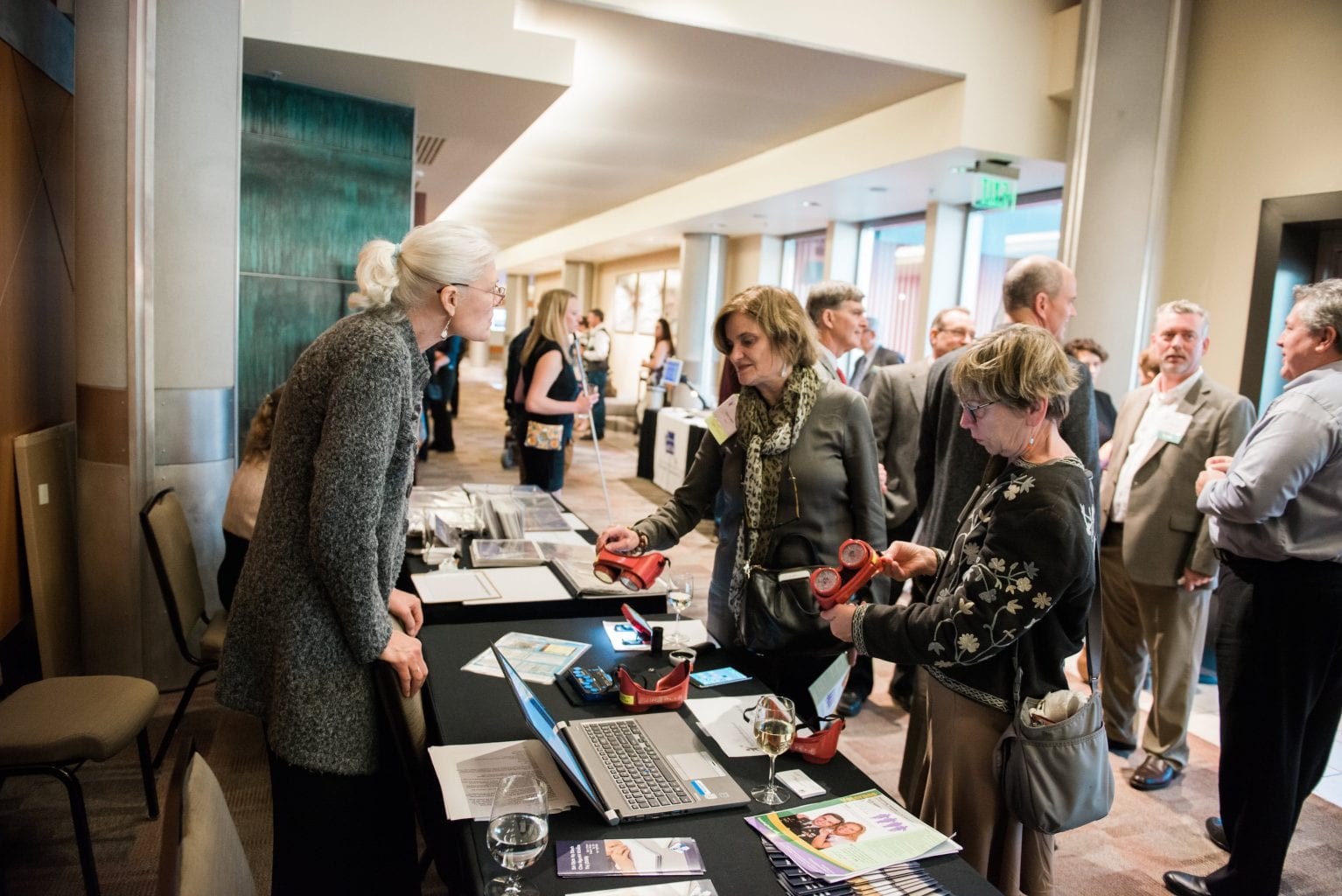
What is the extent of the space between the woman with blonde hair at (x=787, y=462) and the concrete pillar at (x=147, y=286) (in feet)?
7.01

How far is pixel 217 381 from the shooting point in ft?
11.5

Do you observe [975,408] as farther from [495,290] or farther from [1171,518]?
[1171,518]

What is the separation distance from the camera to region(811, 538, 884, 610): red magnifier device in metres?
1.74

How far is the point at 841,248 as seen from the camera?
9.73m

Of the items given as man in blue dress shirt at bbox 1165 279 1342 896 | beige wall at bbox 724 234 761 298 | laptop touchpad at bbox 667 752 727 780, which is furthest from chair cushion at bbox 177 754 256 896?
beige wall at bbox 724 234 761 298

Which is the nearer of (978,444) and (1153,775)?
(978,444)

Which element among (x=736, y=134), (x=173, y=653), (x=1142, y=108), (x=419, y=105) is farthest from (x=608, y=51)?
(x=173, y=653)

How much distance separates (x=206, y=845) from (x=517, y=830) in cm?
38

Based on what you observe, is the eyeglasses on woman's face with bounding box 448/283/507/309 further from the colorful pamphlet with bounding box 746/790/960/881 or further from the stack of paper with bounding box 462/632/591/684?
the colorful pamphlet with bounding box 746/790/960/881

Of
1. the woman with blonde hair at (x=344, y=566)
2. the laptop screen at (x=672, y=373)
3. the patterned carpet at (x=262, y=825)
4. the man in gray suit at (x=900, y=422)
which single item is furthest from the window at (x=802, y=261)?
the woman with blonde hair at (x=344, y=566)

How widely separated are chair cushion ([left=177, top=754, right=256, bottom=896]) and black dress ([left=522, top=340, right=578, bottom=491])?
11.7 feet

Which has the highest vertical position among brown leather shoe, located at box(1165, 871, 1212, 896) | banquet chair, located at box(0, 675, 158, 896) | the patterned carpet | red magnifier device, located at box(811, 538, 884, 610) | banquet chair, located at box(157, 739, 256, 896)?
red magnifier device, located at box(811, 538, 884, 610)

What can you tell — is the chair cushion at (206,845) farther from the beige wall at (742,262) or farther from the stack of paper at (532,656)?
the beige wall at (742,262)

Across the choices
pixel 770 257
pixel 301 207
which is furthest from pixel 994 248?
pixel 301 207
